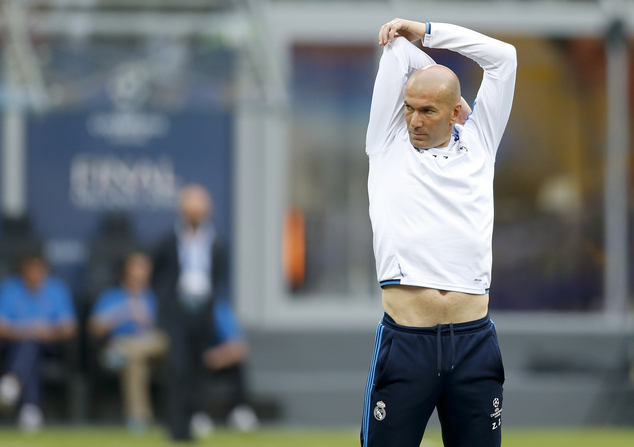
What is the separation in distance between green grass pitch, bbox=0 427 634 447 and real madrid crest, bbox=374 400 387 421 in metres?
5.48

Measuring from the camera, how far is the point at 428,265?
3914mm

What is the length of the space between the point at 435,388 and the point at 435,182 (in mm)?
776

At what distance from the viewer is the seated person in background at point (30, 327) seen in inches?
418

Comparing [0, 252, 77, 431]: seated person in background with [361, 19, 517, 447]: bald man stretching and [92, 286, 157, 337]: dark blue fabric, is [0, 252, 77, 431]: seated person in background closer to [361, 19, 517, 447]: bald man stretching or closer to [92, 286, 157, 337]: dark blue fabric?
[92, 286, 157, 337]: dark blue fabric

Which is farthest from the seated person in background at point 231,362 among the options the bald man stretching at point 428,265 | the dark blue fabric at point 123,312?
the bald man stretching at point 428,265

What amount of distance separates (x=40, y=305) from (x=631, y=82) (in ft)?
25.6

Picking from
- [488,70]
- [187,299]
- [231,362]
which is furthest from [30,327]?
[488,70]

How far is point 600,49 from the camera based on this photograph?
13242 millimetres

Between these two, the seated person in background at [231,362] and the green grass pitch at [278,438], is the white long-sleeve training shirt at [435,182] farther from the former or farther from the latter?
the seated person in background at [231,362]

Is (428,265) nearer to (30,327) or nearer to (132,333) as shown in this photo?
(132,333)

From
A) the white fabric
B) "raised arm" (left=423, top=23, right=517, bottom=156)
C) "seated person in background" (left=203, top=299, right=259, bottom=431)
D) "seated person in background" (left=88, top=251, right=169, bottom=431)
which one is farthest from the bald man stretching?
"seated person in background" (left=88, top=251, right=169, bottom=431)

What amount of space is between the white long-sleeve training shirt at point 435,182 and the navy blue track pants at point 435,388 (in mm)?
209

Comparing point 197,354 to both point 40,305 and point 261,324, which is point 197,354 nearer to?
point 40,305

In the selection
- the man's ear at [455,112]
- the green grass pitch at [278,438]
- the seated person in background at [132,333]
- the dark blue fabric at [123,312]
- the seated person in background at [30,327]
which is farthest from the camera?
the dark blue fabric at [123,312]
